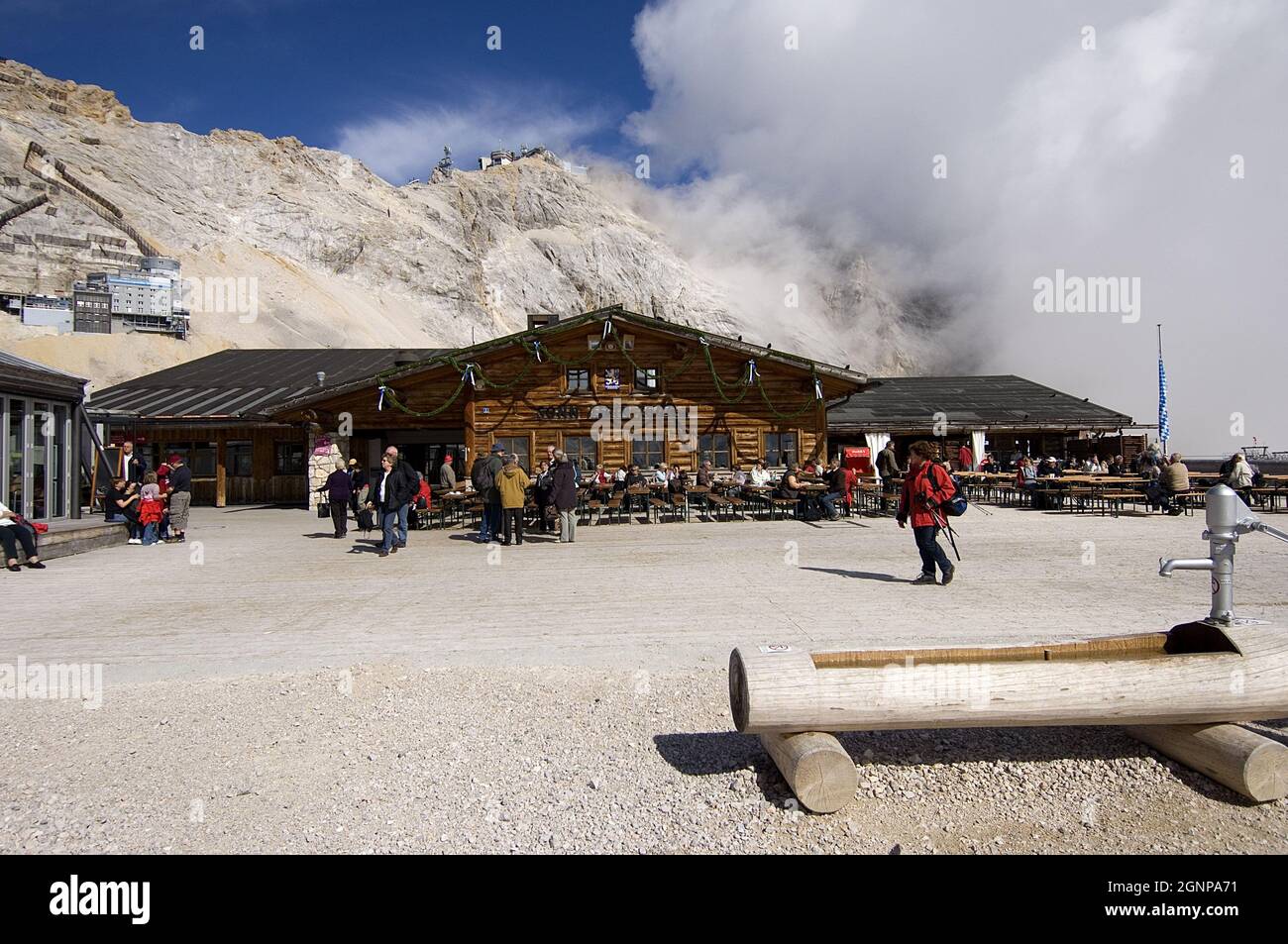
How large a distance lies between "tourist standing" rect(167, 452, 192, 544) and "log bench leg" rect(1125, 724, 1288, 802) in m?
15.7

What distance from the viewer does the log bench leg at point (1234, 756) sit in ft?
12.0

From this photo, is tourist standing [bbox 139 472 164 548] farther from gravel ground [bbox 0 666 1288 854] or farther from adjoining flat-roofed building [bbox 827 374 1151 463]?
adjoining flat-roofed building [bbox 827 374 1151 463]

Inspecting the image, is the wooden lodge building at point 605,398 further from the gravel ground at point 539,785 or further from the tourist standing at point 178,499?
the gravel ground at point 539,785

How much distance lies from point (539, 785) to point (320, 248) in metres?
92.5

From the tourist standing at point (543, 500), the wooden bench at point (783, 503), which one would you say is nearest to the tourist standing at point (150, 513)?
the tourist standing at point (543, 500)

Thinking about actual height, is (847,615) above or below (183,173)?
below

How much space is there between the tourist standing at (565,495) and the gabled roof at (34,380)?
30.7 ft

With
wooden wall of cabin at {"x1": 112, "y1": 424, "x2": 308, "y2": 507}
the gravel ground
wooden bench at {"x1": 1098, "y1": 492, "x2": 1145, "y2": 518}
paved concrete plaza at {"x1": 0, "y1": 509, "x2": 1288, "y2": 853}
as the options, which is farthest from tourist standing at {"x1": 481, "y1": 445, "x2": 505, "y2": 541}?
wooden wall of cabin at {"x1": 112, "y1": 424, "x2": 308, "y2": 507}

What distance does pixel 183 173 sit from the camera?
88.1 meters

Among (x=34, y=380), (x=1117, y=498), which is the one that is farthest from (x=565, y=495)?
(x=1117, y=498)

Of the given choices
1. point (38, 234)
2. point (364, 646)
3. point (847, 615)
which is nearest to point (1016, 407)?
point (847, 615)
